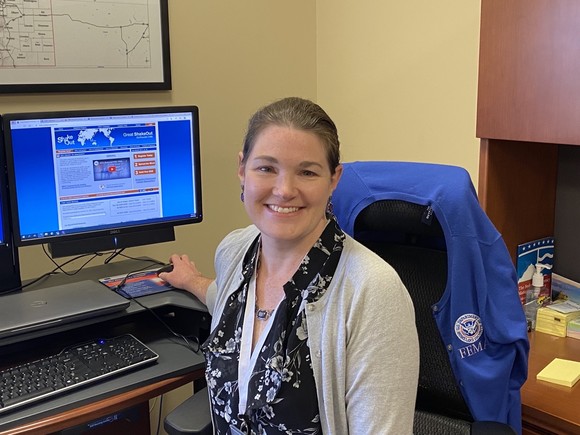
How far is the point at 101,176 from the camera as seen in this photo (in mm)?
1687

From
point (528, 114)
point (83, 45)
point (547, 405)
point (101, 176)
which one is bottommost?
point (547, 405)

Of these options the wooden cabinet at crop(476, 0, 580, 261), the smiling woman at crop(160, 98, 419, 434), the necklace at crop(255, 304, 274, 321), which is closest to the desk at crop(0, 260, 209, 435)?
the smiling woman at crop(160, 98, 419, 434)

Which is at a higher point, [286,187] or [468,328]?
[286,187]

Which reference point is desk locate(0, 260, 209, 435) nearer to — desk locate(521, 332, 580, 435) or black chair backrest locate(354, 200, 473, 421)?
black chair backrest locate(354, 200, 473, 421)

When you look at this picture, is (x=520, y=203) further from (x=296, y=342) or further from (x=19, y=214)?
(x=19, y=214)

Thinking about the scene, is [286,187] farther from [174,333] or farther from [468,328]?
[174,333]

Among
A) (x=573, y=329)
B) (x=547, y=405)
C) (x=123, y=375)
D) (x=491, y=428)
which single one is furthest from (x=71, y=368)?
(x=573, y=329)

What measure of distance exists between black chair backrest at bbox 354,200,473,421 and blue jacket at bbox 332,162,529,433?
24mm

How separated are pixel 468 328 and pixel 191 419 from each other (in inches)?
24.0

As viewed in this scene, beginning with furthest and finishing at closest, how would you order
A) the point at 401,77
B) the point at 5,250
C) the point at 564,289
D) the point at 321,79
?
the point at 321,79 < the point at 401,77 < the point at 564,289 < the point at 5,250

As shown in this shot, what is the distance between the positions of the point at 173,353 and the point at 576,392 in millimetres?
927

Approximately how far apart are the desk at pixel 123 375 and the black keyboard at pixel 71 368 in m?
0.02

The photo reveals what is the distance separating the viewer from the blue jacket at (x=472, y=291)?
1.31m

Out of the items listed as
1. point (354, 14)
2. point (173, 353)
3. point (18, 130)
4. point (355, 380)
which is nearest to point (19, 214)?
point (18, 130)
